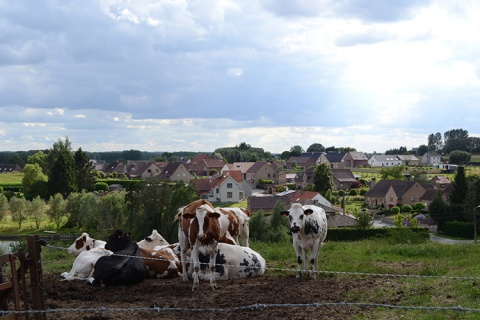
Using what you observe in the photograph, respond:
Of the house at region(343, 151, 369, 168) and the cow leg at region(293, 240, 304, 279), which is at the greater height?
the house at region(343, 151, 369, 168)

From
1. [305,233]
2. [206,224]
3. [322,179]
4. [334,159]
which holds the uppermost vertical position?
[334,159]

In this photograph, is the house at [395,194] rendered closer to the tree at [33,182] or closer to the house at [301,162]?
the tree at [33,182]

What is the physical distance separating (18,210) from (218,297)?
57.9 meters

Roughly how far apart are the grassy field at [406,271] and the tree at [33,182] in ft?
223

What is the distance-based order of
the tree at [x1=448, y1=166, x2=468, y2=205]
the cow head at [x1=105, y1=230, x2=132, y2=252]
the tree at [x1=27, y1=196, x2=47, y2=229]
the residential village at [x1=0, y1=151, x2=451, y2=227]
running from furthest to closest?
the residential village at [x1=0, y1=151, x2=451, y2=227] < the tree at [x1=448, y1=166, x2=468, y2=205] < the tree at [x1=27, y1=196, x2=47, y2=229] < the cow head at [x1=105, y1=230, x2=132, y2=252]

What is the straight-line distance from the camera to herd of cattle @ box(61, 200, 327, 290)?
1282 centimetres

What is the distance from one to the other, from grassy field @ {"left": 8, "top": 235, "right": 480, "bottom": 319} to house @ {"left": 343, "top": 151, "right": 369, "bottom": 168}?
505ft

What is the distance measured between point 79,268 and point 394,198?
75210 millimetres

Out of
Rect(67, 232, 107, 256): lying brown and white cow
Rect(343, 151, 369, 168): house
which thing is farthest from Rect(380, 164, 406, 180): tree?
Rect(67, 232, 107, 256): lying brown and white cow

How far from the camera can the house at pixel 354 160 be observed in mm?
173000

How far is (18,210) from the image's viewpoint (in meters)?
62.3

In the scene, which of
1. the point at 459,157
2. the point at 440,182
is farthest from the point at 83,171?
the point at 459,157

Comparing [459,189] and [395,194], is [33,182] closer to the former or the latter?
[395,194]

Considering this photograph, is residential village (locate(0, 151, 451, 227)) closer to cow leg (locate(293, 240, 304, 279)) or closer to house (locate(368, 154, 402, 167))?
house (locate(368, 154, 402, 167))
